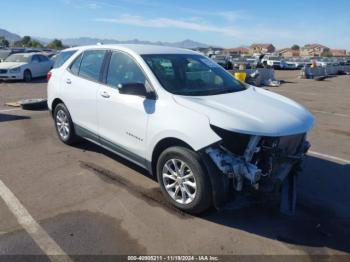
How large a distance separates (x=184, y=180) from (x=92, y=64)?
2573 mm

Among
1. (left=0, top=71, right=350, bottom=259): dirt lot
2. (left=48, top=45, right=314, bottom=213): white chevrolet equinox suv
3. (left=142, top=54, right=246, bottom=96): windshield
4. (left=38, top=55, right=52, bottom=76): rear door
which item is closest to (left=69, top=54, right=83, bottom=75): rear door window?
(left=48, top=45, right=314, bottom=213): white chevrolet equinox suv

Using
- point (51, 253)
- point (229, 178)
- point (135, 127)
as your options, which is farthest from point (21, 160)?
point (229, 178)

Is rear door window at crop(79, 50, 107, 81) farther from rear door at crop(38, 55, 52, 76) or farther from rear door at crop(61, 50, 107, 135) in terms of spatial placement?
rear door at crop(38, 55, 52, 76)

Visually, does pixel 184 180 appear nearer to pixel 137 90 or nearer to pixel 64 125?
pixel 137 90

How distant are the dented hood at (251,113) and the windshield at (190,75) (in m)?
0.23

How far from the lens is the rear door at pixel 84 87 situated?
543 centimetres

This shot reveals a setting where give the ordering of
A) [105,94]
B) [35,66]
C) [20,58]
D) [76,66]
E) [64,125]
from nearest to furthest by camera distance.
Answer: [105,94] < [76,66] < [64,125] < [20,58] < [35,66]

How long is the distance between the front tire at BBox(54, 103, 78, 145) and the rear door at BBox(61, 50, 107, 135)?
0.55ft

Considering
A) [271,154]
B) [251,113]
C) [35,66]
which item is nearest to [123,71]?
[251,113]

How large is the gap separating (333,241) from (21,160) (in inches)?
179

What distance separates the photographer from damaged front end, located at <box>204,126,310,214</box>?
374 centimetres

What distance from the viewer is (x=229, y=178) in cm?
379

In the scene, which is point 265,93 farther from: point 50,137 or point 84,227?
point 50,137

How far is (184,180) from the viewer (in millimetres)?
4109
